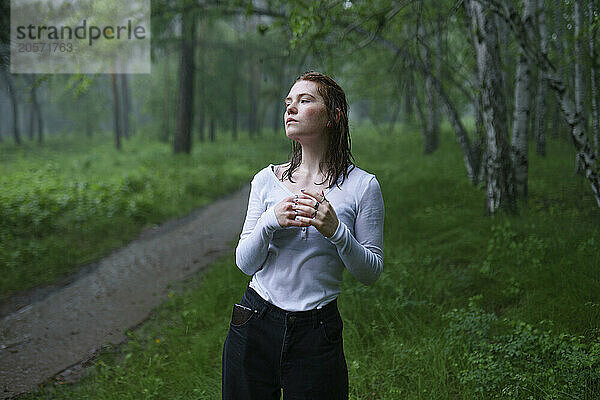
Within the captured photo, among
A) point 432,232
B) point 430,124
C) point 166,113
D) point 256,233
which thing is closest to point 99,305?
point 432,232

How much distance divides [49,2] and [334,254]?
8461 millimetres

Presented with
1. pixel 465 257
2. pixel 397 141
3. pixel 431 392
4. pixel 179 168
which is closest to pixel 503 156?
pixel 465 257

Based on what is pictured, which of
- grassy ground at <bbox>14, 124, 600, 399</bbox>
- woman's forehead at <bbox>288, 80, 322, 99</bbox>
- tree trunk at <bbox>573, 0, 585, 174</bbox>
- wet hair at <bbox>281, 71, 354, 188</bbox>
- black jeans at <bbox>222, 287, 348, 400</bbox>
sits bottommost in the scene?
grassy ground at <bbox>14, 124, 600, 399</bbox>

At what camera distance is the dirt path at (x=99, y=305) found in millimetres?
4223

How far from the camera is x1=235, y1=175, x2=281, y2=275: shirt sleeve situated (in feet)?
5.65

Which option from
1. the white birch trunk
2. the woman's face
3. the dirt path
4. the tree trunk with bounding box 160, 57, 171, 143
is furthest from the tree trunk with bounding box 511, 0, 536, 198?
the tree trunk with bounding box 160, 57, 171, 143

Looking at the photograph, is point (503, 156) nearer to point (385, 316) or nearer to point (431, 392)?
point (385, 316)

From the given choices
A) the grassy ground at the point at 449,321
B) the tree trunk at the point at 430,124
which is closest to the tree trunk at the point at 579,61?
the grassy ground at the point at 449,321

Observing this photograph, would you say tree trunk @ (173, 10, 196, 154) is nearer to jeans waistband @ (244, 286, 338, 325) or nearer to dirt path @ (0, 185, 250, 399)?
dirt path @ (0, 185, 250, 399)

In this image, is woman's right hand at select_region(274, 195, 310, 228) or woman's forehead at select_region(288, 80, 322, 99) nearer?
woman's right hand at select_region(274, 195, 310, 228)

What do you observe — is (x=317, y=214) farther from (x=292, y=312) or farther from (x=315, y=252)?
(x=292, y=312)

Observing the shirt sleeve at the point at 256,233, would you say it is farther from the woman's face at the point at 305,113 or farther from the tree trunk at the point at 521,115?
the tree trunk at the point at 521,115

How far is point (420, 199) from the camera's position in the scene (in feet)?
25.5

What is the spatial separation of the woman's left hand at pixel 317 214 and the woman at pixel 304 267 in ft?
0.37
